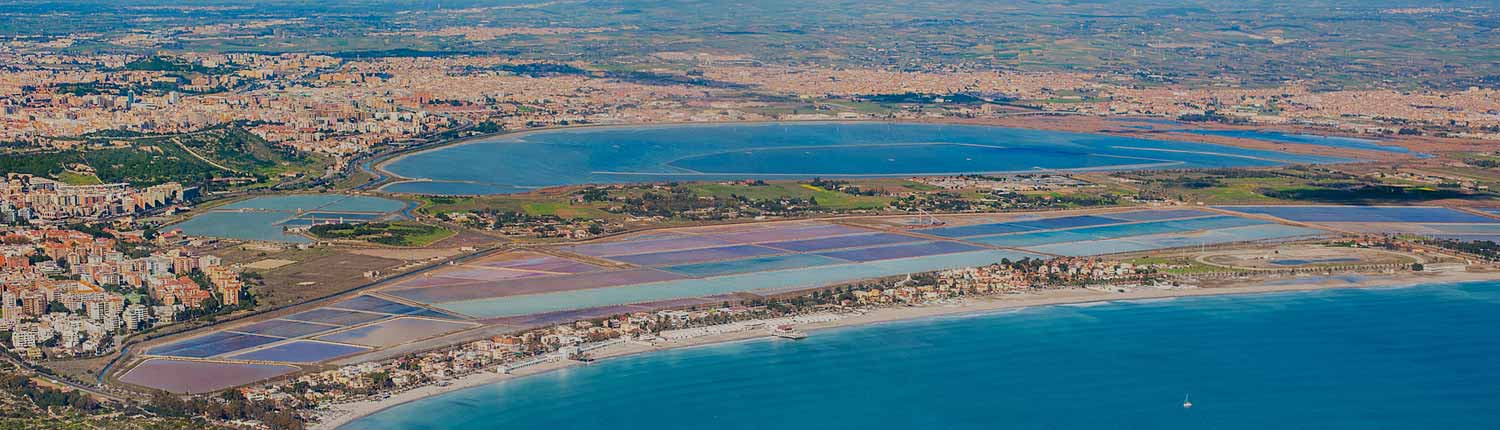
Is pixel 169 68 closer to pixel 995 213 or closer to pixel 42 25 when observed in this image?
pixel 42 25

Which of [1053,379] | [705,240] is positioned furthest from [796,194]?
[1053,379]

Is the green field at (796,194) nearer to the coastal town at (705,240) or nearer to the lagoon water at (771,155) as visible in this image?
the coastal town at (705,240)

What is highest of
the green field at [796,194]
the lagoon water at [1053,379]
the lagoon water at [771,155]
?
the lagoon water at [1053,379]

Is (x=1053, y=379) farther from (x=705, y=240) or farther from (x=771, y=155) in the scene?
(x=771, y=155)

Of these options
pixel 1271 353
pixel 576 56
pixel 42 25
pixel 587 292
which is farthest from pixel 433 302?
pixel 42 25

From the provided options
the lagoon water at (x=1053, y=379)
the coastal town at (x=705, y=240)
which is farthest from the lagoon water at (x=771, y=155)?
the lagoon water at (x=1053, y=379)
